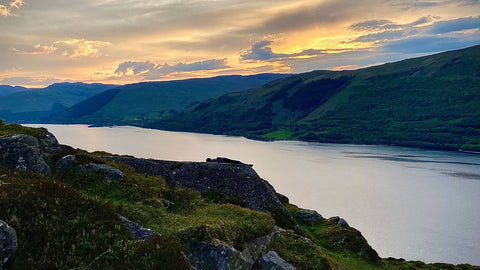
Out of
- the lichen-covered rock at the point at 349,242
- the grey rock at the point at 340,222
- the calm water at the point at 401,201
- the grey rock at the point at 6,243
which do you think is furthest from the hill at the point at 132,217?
the calm water at the point at 401,201

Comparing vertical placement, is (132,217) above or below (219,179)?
above

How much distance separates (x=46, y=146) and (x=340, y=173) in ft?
545

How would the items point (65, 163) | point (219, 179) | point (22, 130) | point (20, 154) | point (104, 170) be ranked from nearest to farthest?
point (20, 154)
point (104, 170)
point (65, 163)
point (22, 130)
point (219, 179)

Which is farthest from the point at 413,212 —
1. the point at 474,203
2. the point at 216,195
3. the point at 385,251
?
the point at 216,195

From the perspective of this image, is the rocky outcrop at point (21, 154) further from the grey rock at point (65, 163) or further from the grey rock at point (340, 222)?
the grey rock at point (340, 222)

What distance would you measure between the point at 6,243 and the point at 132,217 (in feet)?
20.9

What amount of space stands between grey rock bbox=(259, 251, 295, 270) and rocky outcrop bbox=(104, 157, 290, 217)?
11.1 m

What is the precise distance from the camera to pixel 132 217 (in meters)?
17.9

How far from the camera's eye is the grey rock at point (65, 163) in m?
23.9

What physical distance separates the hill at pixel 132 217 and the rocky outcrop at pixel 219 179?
90 mm

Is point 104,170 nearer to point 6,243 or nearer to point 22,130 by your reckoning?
point 22,130

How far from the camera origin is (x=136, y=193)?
22.1m

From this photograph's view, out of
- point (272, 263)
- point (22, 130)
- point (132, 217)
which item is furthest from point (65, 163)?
point (272, 263)

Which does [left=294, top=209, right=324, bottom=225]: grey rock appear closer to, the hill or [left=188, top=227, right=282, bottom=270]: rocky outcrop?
the hill
